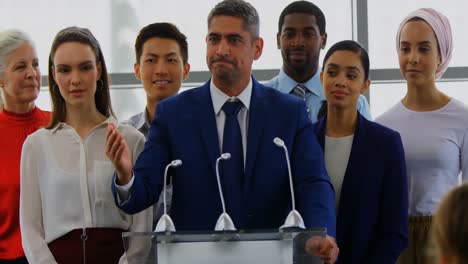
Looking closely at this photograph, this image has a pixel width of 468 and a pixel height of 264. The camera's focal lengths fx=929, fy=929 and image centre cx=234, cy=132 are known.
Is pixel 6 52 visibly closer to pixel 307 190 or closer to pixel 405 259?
Answer: pixel 307 190

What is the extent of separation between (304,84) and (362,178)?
2.92ft

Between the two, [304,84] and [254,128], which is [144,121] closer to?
[304,84]

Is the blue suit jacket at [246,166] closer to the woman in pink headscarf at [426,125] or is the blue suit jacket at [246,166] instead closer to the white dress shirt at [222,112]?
the white dress shirt at [222,112]

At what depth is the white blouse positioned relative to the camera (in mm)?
3498

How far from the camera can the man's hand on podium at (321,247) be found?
271cm

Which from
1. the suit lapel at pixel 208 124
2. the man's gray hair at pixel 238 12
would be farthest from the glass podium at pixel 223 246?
the man's gray hair at pixel 238 12

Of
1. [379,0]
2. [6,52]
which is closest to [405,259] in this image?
[6,52]

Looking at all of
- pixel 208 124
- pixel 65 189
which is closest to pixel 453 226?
pixel 208 124

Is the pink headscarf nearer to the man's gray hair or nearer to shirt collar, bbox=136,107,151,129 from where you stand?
the man's gray hair

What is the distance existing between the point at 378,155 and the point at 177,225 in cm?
86

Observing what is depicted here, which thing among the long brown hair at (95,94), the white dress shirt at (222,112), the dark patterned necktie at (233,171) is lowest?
the dark patterned necktie at (233,171)

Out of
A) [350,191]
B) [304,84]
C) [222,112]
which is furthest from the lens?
[304,84]

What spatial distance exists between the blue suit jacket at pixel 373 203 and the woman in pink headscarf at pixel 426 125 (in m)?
0.20

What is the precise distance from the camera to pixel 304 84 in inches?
173
